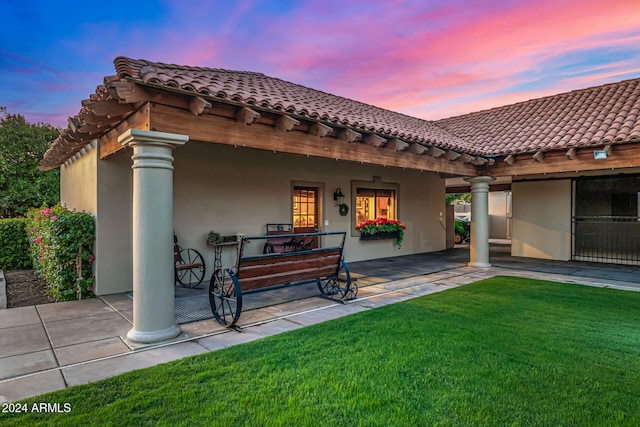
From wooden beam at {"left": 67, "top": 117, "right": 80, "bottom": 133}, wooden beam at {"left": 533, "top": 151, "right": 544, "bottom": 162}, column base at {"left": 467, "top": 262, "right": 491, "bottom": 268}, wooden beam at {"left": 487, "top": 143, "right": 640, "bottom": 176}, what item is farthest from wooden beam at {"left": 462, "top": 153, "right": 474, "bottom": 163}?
wooden beam at {"left": 67, "top": 117, "right": 80, "bottom": 133}

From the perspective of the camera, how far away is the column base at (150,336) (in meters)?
3.68

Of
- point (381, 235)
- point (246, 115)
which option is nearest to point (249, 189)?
point (246, 115)

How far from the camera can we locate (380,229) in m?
9.84

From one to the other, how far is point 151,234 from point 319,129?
106 inches

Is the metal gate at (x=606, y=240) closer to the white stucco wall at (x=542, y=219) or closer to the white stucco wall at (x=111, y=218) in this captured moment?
the white stucco wall at (x=542, y=219)

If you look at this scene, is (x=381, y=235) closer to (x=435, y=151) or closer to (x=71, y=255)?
(x=435, y=151)

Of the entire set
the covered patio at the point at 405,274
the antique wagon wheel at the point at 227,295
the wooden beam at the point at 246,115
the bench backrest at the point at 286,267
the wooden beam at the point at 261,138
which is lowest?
the covered patio at the point at 405,274

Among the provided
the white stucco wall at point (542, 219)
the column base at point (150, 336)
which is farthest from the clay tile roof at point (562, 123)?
the column base at point (150, 336)

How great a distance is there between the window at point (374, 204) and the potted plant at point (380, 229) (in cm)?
35

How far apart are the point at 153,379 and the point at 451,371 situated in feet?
8.24

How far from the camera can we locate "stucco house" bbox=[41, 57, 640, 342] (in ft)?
12.4

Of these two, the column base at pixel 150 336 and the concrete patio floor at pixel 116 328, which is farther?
the column base at pixel 150 336

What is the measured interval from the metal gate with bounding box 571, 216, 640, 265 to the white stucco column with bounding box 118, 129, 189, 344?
1099 centimetres

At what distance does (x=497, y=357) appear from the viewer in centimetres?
333
